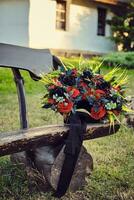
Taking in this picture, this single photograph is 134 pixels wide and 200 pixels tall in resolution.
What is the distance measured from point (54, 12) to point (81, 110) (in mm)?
14874

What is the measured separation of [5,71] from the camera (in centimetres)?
1230

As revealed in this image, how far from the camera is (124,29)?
18.5m

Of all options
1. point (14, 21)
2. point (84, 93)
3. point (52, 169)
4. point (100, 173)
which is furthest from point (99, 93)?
point (14, 21)

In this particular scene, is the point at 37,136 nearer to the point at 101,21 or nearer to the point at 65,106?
the point at 65,106

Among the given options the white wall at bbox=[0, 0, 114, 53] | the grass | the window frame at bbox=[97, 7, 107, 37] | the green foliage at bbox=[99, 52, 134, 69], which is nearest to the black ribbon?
the grass

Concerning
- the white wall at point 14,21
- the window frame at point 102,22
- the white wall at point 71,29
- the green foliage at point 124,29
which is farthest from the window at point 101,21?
the white wall at point 14,21

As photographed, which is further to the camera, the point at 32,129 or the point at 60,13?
the point at 60,13

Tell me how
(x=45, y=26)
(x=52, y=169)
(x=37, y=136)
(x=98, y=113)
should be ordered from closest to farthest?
(x=37, y=136) → (x=98, y=113) → (x=52, y=169) → (x=45, y=26)

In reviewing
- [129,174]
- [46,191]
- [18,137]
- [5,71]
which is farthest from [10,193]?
[5,71]

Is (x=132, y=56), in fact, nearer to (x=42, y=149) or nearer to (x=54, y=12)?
(x=54, y=12)

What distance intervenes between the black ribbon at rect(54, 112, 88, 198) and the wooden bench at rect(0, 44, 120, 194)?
0.21 ft

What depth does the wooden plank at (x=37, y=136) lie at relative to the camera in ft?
11.1

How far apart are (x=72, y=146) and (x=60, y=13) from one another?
1540 centimetres

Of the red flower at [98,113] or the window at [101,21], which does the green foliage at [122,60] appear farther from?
the red flower at [98,113]
